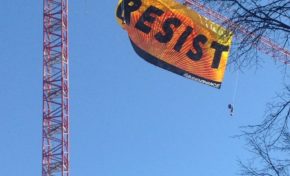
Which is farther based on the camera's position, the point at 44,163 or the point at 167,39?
the point at 44,163

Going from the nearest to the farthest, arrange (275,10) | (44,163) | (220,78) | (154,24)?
1. (275,10)
2. (154,24)
3. (220,78)
4. (44,163)

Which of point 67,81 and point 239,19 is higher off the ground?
point 67,81

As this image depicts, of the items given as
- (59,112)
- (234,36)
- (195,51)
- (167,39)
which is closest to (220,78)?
(195,51)

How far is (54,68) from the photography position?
70.7 meters

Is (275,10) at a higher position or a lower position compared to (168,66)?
lower

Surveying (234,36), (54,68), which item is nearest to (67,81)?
(54,68)

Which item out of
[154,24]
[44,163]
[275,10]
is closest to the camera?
[275,10]

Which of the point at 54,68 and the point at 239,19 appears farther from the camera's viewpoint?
the point at 54,68

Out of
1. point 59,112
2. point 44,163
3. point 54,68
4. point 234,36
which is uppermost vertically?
point 54,68

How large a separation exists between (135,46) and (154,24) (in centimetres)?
302

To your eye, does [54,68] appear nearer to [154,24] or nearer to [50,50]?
[50,50]

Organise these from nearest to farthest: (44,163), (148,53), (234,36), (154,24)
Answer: (234,36) → (154,24) → (148,53) → (44,163)

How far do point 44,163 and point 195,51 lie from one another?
96.0 ft

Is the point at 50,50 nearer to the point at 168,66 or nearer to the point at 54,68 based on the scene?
the point at 54,68
